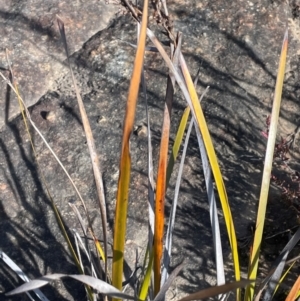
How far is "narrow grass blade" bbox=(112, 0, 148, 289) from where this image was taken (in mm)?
973

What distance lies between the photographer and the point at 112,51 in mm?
2648

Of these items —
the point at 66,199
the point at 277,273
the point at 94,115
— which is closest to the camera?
the point at 277,273

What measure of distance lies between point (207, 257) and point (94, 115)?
0.79 m

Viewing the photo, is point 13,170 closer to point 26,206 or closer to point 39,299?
point 26,206

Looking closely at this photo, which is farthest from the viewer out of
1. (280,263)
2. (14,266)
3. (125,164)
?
(14,266)

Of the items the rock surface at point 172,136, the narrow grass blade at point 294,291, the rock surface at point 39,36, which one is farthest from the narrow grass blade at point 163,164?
the rock surface at point 39,36

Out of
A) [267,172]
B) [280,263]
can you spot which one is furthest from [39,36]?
[280,263]

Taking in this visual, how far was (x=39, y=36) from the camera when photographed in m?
2.74

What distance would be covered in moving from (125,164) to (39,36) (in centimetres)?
180

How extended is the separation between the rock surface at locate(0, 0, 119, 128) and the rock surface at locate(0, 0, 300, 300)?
6cm

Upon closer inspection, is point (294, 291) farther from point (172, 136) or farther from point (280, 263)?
point (172, 136)

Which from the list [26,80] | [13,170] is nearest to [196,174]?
[13,170]

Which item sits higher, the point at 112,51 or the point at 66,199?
the point at 112,51

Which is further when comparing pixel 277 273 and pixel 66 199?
pixel 66 199
